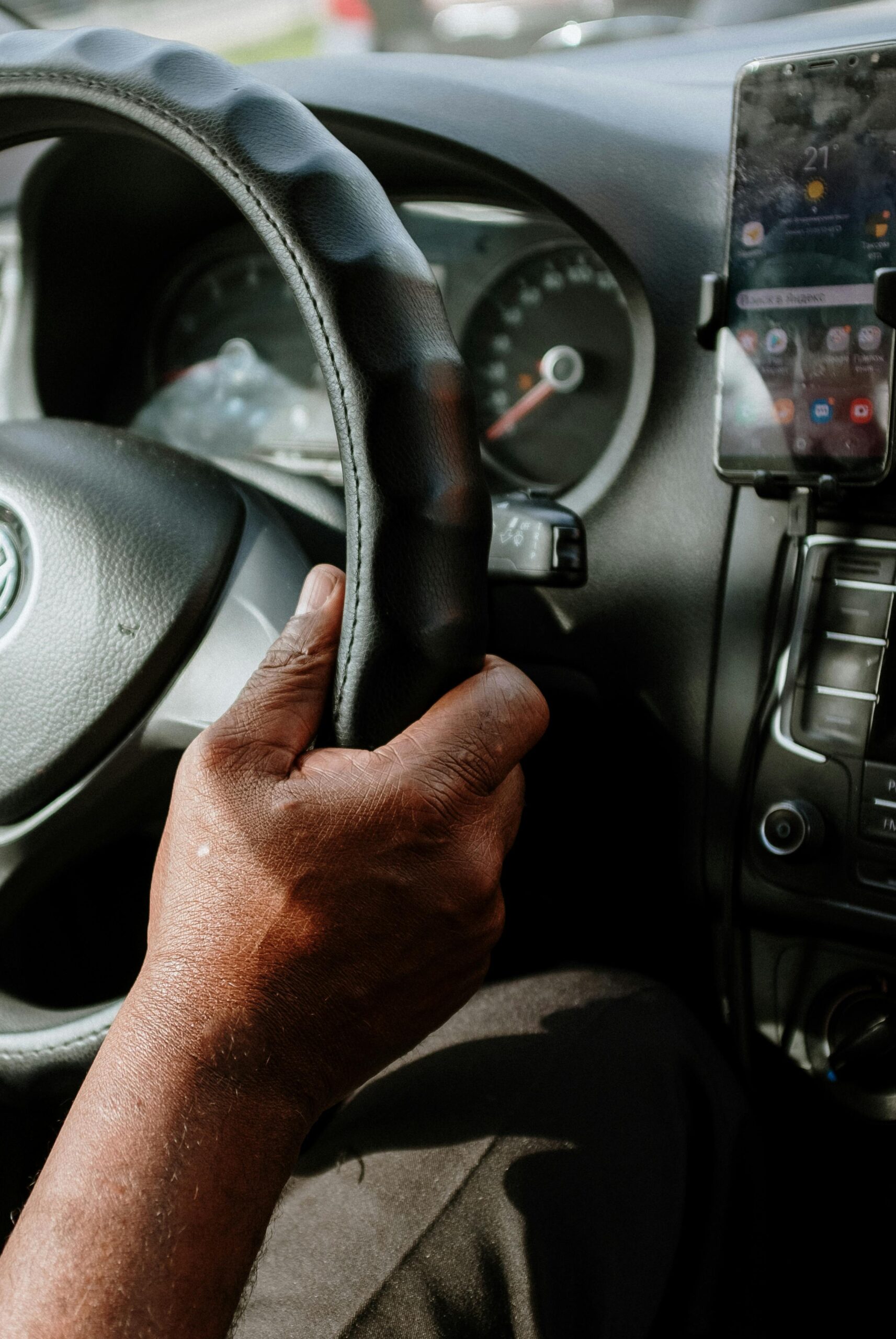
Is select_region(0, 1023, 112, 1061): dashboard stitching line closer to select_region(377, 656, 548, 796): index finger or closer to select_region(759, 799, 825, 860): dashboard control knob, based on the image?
select_region(377, 656, 548, 796): index finger

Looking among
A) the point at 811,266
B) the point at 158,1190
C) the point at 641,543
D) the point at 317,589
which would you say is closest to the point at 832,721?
the point at 641,543

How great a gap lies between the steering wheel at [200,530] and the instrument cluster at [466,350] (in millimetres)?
385

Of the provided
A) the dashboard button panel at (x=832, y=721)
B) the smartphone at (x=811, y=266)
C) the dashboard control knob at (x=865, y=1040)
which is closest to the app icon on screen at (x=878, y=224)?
the smartphone at (x=811, y=266)

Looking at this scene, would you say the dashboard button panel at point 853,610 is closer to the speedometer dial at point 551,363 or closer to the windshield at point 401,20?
the speedometer dial at point 551,363

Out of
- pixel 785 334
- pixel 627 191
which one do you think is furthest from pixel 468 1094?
pixel 627 191

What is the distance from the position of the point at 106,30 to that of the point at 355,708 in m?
0.42

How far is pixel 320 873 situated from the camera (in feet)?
1.92

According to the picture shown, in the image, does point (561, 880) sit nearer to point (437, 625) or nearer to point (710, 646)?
point (710, 646)

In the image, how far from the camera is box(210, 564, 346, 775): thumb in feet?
2.01

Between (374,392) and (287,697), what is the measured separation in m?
0.16

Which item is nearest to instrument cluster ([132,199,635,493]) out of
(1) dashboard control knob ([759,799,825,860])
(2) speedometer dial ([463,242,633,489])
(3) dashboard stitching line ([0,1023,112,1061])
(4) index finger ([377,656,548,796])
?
(2) speedometer dial ([463,242,633,489])

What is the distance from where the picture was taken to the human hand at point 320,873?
0.58 metres

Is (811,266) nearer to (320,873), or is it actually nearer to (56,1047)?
(320,873)

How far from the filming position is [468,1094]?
0.89m
